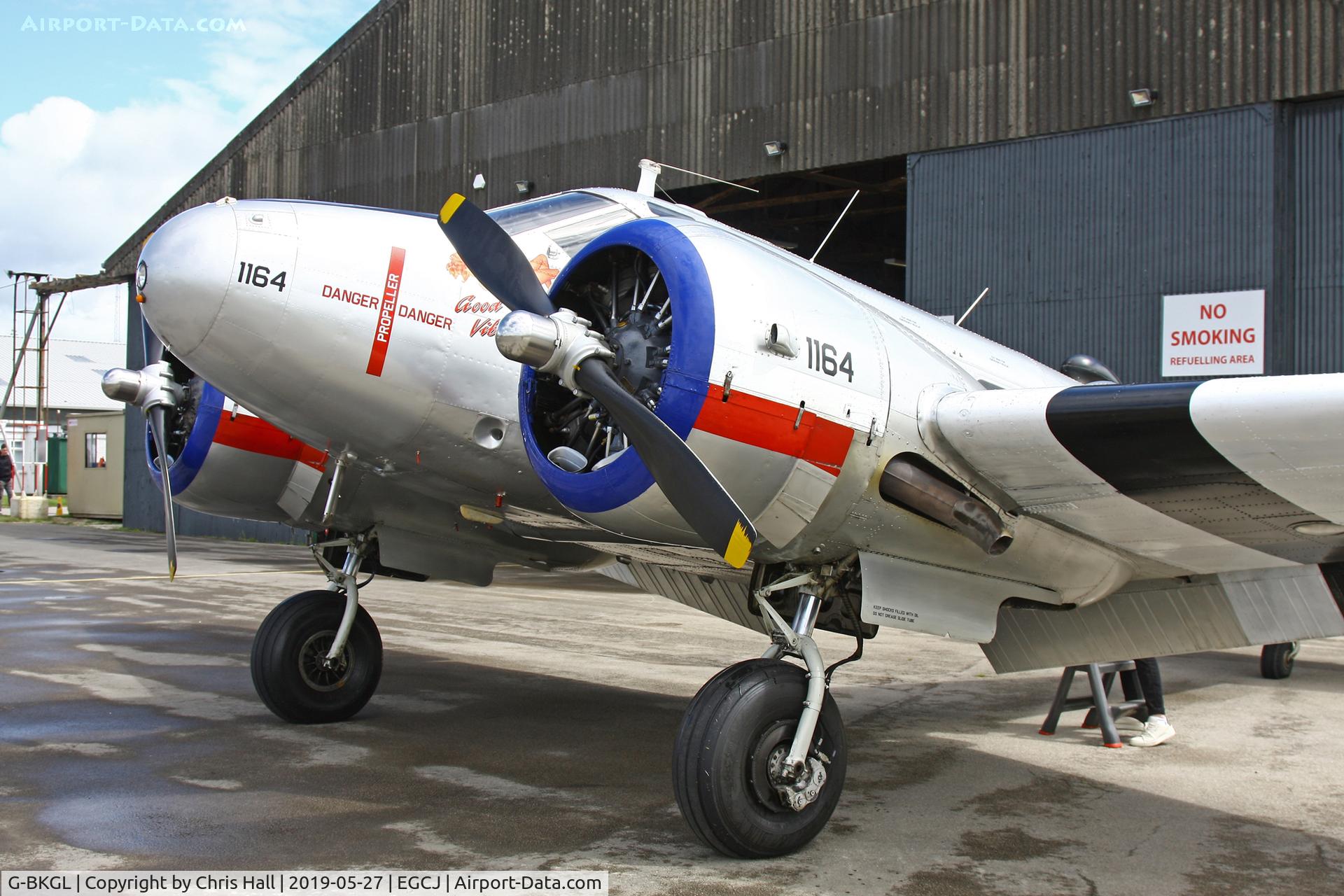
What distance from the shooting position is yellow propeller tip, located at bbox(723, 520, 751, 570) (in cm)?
447

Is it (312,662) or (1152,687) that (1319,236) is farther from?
(312,662)

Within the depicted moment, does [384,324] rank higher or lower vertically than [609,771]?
higher

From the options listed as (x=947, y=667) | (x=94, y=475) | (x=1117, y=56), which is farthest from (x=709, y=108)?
(x=94, y=475)

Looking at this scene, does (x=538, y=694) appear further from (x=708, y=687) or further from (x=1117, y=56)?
(x=1117, y=56)

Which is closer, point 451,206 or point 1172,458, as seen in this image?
point 1172,458

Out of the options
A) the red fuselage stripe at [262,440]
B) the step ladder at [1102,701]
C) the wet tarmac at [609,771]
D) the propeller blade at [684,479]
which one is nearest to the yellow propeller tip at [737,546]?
the propeller blade at [684,479]

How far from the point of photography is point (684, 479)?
4453 millimetres

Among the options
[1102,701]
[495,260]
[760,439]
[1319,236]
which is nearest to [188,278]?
[495,260]

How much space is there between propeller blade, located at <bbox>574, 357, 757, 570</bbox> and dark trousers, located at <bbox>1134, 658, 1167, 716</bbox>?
4.34 m

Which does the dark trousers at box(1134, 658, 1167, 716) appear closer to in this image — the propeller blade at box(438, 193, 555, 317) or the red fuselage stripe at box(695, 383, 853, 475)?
the red fuselage stripe at box(695, 383, 853, 475)

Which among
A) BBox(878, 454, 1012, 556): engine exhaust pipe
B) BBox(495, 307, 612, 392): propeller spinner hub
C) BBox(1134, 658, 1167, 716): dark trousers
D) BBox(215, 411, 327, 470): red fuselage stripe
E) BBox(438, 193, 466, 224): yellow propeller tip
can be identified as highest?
BBox(438, 193, 466, 224): yellow propeller tip

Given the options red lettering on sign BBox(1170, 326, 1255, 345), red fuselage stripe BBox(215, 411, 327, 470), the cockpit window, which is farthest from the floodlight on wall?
red fuselage stripe BBox(215, 411, 327, 470)

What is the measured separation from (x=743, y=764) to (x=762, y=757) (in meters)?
0.12

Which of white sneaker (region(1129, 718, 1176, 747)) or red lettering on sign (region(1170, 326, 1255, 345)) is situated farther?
red lettering on sign (region(1170, 326, 1255, 345))
